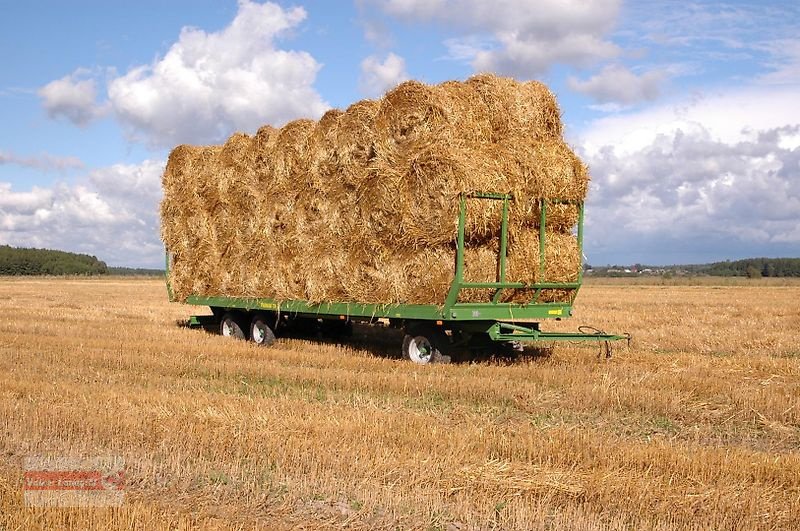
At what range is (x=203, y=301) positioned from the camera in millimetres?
16703

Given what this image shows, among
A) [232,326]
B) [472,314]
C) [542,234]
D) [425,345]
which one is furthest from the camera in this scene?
[232,326]

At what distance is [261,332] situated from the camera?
15.7 metres

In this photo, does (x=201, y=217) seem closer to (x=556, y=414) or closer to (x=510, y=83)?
(x=510, y=83)

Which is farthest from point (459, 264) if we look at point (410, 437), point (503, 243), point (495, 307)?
point (410, 437)

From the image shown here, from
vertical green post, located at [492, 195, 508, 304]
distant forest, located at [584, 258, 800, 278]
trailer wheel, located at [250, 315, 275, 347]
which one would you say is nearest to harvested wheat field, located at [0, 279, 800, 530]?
vertical green post, located at [492, 195, 508, 304]

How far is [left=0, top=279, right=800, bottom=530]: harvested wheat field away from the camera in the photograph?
201 inches

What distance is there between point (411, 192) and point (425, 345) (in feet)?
7.82

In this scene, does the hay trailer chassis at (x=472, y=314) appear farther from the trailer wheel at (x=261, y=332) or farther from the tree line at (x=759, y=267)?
the tree line at (x=759, y=267)

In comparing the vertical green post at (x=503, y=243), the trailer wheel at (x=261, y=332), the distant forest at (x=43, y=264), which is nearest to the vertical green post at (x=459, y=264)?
the vertical green post at (x=503, y=243)

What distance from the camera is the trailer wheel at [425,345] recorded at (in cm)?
1210

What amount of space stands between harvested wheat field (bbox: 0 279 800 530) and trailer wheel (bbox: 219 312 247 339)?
3.27 meters

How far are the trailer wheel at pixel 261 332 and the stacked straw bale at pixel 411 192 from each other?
2.60ft

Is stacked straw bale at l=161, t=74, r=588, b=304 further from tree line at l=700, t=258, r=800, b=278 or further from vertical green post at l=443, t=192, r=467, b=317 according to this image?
tree line at l=700, t=258, r=800, b=278

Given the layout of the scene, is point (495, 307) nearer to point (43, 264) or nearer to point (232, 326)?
point (232, 326)
